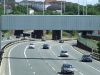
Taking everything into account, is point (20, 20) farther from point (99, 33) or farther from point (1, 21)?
point (99, 33)

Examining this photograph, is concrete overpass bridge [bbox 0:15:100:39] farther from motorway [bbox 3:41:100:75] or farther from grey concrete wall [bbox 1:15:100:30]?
motorway [bbox 3:41:100:75]

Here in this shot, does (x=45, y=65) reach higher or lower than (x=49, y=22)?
lower

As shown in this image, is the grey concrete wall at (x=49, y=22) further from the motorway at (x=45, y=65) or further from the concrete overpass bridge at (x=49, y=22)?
the motorway at (x=45, y=65)

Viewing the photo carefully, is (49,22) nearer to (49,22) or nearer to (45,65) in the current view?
(49,22)

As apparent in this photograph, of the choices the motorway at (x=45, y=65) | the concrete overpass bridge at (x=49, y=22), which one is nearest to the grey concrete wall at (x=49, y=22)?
the concrete overpass bridge at (x=49, y=22)

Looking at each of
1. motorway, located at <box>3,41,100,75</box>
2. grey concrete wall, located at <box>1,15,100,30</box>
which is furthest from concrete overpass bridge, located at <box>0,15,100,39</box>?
motorway, located at <box>3,41,100,75</box>

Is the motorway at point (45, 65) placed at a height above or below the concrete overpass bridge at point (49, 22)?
below

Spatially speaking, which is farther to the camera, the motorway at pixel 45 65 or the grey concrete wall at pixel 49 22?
the grey concrete wall at pixel 49 22

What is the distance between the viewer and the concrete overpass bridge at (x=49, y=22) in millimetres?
73938

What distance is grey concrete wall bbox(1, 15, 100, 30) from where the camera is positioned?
243 feet

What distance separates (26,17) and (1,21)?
13.5 ft

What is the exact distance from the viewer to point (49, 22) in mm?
76250

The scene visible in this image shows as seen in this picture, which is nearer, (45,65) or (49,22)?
(45,65)

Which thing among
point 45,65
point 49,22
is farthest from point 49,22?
point 45,65
